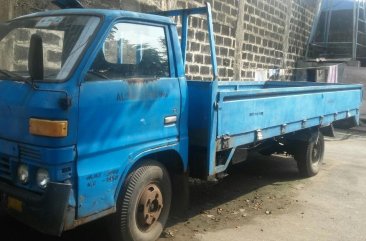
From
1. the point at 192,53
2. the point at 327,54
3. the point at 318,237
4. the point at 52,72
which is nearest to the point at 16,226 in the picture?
the point at 52,72

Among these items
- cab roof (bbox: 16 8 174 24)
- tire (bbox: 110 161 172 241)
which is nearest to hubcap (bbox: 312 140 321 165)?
tire (bbox: 110 161 172 241)

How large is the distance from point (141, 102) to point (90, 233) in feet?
4.84

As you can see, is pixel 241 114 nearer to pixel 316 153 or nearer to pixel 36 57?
pixel 36 57

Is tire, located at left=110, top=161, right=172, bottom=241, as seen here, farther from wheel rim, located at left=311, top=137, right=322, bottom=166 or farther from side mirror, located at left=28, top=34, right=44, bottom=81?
wheel rim, located at left=311, top=137, right=322, bottom=166

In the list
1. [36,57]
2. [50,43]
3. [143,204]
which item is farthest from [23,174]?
[50,43]

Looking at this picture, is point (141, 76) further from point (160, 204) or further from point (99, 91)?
point (160, 204)

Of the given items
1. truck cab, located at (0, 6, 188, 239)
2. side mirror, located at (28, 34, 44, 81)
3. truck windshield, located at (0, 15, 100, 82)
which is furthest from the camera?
truck windshield, located at (0, 15, 100, 82)

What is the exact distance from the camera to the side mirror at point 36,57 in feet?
9.80

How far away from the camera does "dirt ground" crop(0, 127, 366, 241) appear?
4.48 m

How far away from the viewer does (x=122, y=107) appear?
141 inches

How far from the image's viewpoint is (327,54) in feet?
53.9

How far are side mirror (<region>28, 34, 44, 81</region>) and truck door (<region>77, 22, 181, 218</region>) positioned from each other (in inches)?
12.6

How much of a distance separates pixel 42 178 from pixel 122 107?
0.83 m

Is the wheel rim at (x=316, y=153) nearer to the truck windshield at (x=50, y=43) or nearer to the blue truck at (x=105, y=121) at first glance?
the blue truck at (x=105, y=121)
